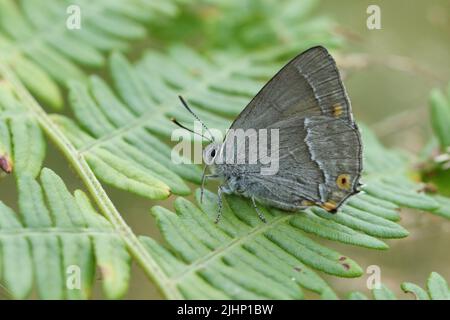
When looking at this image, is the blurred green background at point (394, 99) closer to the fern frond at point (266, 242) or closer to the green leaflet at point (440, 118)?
the green leaflet at point (440, 118)

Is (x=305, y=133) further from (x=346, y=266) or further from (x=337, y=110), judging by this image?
(x=346, y=266)

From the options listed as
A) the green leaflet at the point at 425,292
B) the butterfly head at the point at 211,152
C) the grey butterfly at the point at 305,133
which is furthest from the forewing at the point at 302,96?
the green leaflet at the point at 425,292

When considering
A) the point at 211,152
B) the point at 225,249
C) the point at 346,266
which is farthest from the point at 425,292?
the point at 211,152

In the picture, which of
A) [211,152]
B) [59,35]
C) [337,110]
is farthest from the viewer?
[59,35]

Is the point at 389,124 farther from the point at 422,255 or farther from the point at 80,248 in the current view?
the point at 80,248

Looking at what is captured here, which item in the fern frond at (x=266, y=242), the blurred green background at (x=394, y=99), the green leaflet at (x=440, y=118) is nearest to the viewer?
the fern frond at (x=266, y=242)

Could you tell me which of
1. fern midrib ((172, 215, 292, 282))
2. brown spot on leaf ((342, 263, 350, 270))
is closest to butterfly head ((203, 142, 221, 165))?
fern midrib ((172, 215, 292, 282))
